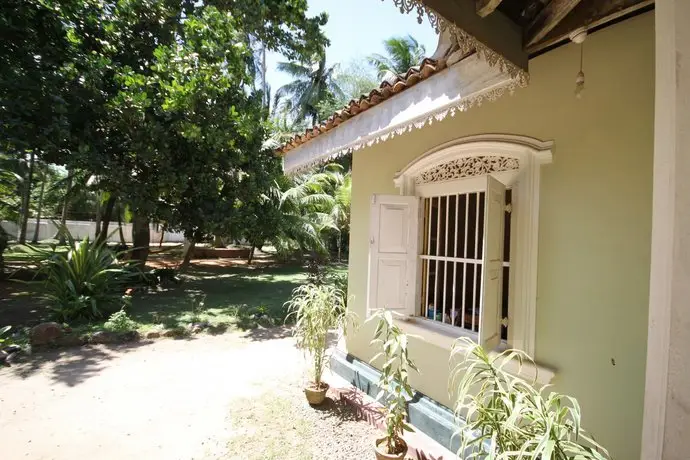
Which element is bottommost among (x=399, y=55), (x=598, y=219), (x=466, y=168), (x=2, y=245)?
(x=2, y=245)

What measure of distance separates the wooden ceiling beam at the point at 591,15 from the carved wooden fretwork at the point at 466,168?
103cm

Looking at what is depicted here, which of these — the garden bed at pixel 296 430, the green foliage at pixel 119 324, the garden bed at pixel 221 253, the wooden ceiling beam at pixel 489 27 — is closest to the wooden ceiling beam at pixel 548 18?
the wooden ceiling beam at pixel 489 27

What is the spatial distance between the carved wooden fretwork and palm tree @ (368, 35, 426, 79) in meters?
21.2


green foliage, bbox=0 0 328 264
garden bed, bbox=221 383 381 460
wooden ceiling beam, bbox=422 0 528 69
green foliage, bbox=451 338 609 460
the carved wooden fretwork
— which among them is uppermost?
green foliage, bbox=0 0 328 264

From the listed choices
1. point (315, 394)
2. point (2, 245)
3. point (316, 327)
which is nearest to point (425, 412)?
point (315, 394)

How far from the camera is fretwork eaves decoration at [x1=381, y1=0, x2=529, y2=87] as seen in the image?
77.0 inches

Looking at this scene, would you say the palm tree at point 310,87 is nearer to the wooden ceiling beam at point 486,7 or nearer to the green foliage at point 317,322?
the green foliage at point 317,322

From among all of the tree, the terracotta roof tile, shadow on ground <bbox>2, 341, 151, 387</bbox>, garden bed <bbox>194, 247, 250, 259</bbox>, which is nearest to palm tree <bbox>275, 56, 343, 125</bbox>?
the tree

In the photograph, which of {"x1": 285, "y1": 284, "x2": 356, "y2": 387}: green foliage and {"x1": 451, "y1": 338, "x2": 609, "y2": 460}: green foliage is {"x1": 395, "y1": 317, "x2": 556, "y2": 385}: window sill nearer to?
{"x1": 285, "y1": 284, "x2": 356, "y2": 387}: green foliage

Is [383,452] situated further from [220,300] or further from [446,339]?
[220,300]

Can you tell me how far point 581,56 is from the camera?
277 cm

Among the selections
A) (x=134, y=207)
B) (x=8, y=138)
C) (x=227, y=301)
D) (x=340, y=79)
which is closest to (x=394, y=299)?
(x=227, y=301)

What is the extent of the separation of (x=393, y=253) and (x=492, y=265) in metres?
1.34

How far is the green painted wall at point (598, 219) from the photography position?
241cm
